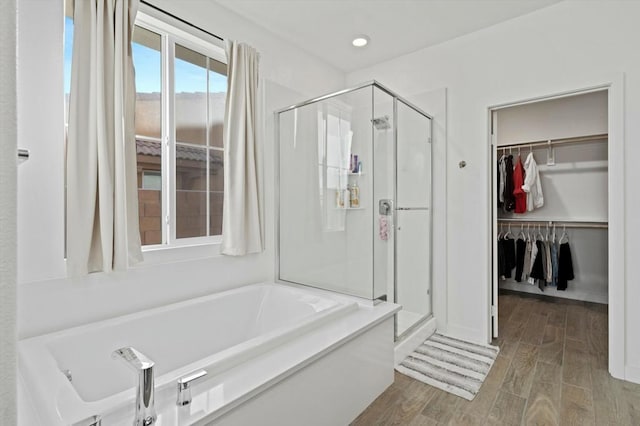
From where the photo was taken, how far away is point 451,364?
96.0 inches

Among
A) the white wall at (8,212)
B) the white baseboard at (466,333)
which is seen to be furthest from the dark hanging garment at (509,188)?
the white wall at (8,212)

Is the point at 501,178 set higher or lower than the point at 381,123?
lower

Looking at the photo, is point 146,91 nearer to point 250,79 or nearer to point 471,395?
point 250,79

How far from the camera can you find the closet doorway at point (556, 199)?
148 inches

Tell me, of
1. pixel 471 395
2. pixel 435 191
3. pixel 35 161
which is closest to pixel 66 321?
pixel 35 161

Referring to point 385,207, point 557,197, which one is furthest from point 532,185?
point 385,207

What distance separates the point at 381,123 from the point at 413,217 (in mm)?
992

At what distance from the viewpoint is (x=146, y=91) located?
84.9 inches

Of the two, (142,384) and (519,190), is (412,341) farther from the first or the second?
(519,190)

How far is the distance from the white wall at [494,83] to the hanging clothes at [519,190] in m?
1.55

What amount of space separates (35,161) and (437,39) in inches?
120

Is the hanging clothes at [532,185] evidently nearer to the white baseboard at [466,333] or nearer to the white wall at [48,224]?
the white baseboard at [466,333]

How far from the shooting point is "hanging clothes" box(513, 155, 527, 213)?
397 centimetres

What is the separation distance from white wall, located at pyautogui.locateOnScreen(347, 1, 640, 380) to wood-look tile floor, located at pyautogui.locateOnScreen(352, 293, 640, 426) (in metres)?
0.27
